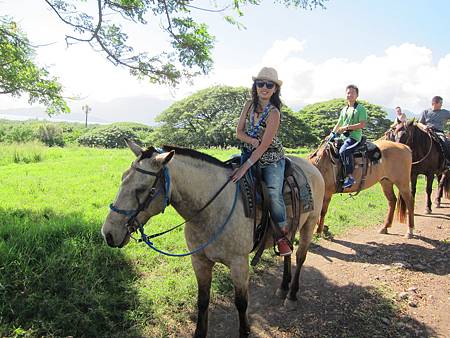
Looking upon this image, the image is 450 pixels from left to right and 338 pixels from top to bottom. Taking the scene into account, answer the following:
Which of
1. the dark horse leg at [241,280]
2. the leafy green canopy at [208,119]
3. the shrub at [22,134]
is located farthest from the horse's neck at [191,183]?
the shrub at [22,134]

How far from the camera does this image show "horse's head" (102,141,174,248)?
8.71 feet

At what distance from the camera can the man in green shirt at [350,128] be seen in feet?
22.2

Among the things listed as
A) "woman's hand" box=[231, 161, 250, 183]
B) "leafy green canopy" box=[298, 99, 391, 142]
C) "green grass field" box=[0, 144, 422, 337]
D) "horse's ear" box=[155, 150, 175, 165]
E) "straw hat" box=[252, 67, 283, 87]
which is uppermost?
"leafy green canopy" box=[298, 99, 391, 142]

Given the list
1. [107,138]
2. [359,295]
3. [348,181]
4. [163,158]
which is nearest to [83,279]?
[163,158]

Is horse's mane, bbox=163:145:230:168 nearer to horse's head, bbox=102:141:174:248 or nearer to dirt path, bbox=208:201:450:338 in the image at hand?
horse's head, bbox=102:141:174:248

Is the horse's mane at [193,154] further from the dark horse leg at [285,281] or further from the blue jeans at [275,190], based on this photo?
the dark horse leg at [285,281]

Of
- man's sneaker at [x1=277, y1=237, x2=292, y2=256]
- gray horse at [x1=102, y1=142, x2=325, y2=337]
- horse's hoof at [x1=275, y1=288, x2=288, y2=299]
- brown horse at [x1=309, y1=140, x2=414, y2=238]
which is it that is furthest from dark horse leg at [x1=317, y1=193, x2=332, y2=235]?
gray horse at [x1=102, y1=142, x2=325, y2=337]

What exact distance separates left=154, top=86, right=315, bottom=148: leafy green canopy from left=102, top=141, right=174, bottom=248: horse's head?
31.2m

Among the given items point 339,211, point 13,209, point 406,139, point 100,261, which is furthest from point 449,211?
point 13,209

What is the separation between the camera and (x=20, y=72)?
599 centimetres

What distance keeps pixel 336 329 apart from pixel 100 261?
333 cm

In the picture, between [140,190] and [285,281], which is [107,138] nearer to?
[285,281]

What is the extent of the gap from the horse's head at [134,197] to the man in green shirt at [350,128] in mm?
5179

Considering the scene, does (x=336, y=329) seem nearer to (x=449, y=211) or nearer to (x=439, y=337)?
(x=439, y=337)
